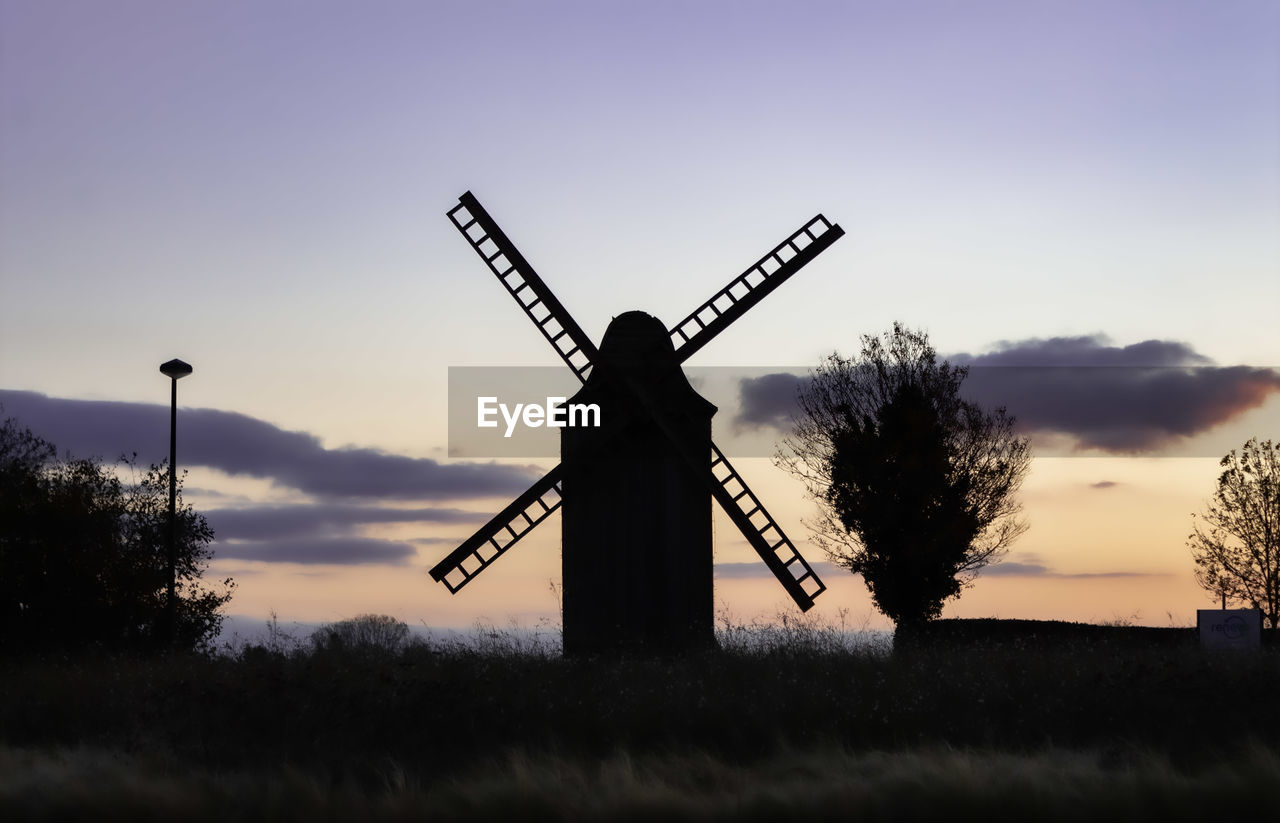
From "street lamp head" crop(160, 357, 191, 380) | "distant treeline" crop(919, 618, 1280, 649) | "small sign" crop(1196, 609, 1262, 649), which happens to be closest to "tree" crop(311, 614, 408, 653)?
"street lamp head" crop(160, 357, 191, 380)

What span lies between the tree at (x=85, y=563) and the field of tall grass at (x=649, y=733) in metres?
5.61

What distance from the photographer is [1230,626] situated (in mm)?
28547

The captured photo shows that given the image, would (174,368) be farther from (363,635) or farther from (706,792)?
(706,792)

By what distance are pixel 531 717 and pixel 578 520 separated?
22.3 ft

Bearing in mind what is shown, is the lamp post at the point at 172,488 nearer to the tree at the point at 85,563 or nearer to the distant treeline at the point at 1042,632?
the tree at the point at 85,563

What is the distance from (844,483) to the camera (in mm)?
33188

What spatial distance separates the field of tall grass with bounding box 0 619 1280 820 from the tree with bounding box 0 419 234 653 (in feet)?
18.4

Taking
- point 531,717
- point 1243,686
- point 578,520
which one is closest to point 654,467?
point 578,520

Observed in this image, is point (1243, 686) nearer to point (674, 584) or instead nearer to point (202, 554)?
point (674, 584)

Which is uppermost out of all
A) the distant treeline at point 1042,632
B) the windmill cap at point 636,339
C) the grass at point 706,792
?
the windmill cap at point 636,339

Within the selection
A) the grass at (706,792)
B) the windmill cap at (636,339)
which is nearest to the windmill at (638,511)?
the windmill cap at (636,339)

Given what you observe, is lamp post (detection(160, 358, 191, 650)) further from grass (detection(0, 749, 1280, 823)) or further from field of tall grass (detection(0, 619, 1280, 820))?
grass (detection(0, 749, 1280, 823))

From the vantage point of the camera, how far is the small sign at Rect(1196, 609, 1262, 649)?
2803 centimetres

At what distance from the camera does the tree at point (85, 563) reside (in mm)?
27312
